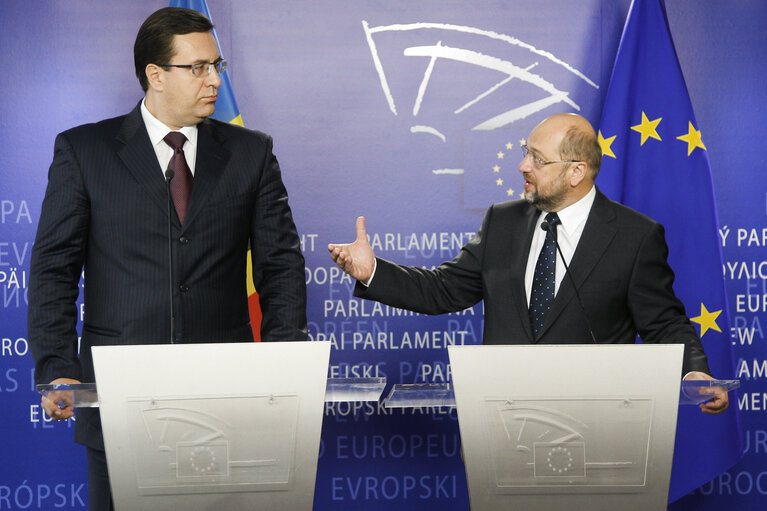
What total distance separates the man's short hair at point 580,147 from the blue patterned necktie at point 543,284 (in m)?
0.22

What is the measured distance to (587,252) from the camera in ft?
8.66

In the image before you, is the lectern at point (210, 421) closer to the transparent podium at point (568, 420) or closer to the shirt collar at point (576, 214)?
the transparent podium at point (568, 420)

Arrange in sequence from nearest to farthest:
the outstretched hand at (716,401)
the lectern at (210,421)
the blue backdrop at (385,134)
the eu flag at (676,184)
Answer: the lectern at (210,421) < the outstretched hand at (716,401) < the eu flag at (676,184) < the blue backdrop at (385,134)

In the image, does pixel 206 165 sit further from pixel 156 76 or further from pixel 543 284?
pixel 543 284

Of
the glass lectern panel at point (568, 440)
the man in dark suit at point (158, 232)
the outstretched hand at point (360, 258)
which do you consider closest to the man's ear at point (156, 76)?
the man in dark suit at point (158, 232)

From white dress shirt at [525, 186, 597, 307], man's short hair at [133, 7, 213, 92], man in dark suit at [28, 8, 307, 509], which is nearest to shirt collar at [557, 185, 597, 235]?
white dress shirt at [525, 186, 597, 307]

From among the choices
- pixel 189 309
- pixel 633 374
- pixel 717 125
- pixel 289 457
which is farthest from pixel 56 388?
pixel 717 125

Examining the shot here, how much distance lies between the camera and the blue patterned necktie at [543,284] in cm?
262

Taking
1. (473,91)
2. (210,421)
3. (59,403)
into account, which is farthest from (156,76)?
(473,91)

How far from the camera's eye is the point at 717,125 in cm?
397

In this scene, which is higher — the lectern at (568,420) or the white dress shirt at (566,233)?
the white dress shirt at (566,233)

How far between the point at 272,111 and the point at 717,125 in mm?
2095

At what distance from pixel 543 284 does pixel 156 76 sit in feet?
4.47

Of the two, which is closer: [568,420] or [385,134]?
[568,420]
